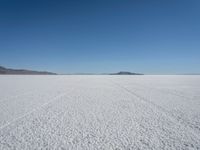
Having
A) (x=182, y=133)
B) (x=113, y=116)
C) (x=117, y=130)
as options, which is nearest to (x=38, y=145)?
(x=117, y=130)

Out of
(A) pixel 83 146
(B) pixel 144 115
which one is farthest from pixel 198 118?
(A) pixel 83 146

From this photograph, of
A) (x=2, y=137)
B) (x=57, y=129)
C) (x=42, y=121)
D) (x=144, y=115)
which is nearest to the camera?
(x=2, y=137)

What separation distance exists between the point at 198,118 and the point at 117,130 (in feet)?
7.19

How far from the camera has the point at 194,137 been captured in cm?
266

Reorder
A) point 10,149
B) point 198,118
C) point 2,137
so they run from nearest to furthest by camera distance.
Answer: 1. point 10,149
2. point 2,137
3. point 198,118

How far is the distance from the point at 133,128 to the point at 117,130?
350 mm

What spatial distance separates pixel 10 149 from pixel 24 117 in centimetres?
163

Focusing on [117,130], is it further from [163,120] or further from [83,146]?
[163,120]

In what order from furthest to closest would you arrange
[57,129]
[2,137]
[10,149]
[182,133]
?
1. [57,129]
2. [182,133]
3. [2,137]
4. [10,149]

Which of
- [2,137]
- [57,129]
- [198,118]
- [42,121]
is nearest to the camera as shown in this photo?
[2,137]

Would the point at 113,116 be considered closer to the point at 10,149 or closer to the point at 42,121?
the point at 42,121

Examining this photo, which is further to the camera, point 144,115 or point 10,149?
point 144,115

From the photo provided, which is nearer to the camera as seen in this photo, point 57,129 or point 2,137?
point 2,137

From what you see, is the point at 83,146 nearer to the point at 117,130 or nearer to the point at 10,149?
the point at 117,130
